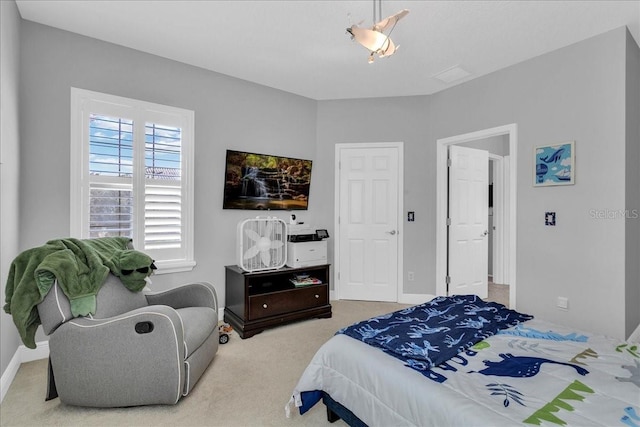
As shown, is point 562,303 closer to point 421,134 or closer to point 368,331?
point 368,331

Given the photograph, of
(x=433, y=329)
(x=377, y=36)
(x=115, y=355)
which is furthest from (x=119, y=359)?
(x=377, y=36)

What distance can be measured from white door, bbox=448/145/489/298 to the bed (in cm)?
218

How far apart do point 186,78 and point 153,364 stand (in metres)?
2.81

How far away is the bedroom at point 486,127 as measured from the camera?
2.69 meters

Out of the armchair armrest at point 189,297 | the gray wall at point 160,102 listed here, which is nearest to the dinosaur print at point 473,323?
the armchair armrest at point 189,297

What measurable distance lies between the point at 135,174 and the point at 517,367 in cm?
332

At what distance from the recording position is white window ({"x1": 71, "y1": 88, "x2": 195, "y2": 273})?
2.87 meters

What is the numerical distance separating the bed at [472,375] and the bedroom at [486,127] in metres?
1.30

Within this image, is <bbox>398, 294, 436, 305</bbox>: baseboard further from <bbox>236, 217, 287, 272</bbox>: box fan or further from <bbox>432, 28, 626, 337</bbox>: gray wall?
<bbox>236, 217, 287, 272</bbox>: box fan

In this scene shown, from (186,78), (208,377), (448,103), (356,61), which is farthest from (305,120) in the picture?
(208,377)

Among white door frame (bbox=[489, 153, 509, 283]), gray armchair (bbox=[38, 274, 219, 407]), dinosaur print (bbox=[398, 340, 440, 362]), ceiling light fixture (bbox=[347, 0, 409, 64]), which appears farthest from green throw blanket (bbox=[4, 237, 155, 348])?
white door frame (bbox=[489, 153, 509, 283])

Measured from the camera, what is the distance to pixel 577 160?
9.69ft

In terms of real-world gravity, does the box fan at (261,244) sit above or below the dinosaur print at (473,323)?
above

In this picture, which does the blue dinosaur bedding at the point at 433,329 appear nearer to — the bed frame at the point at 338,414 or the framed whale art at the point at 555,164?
the bed frame at the point at 338,414
